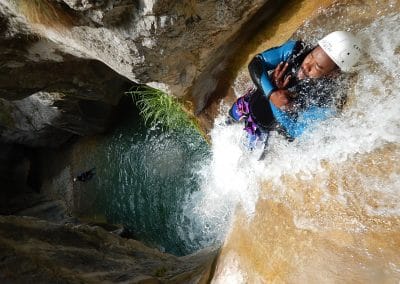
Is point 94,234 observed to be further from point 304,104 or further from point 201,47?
point 304,104

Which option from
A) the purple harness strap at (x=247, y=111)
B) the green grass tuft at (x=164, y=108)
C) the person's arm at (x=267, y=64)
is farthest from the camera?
the green grass tuft at (x=164, y=108)

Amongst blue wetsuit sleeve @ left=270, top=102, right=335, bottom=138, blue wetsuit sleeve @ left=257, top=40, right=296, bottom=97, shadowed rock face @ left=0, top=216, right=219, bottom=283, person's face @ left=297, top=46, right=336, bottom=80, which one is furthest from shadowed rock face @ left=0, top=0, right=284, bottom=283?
blue wetsuit sleeve @ left=270, top=102, right=335, bottom=138

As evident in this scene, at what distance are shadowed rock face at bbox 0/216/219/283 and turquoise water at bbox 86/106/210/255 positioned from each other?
60.3 inches

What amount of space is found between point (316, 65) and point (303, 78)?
7.8 inches

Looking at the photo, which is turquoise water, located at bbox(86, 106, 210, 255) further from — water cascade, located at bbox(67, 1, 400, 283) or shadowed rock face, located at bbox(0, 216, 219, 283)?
shadowed rock face, located at bbox(0, 216, 219, 283)

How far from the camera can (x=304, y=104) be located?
333 cm

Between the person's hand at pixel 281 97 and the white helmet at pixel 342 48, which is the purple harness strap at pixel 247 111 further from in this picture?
the white helmet at pixel 342 48

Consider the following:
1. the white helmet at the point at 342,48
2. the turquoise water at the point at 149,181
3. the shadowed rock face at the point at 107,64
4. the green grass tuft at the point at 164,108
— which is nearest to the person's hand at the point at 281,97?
the white helmet at the point at 342,48

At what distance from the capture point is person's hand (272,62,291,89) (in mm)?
3328

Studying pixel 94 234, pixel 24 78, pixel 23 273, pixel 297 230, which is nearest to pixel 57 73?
pixel 24 78

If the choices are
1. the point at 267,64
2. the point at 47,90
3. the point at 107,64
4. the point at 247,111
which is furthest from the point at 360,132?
the point at 47,90

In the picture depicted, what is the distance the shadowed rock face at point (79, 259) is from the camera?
10.9 ft

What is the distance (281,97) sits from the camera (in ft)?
11.0

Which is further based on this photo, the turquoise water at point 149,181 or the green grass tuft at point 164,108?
the turquoise water at point 149,181
